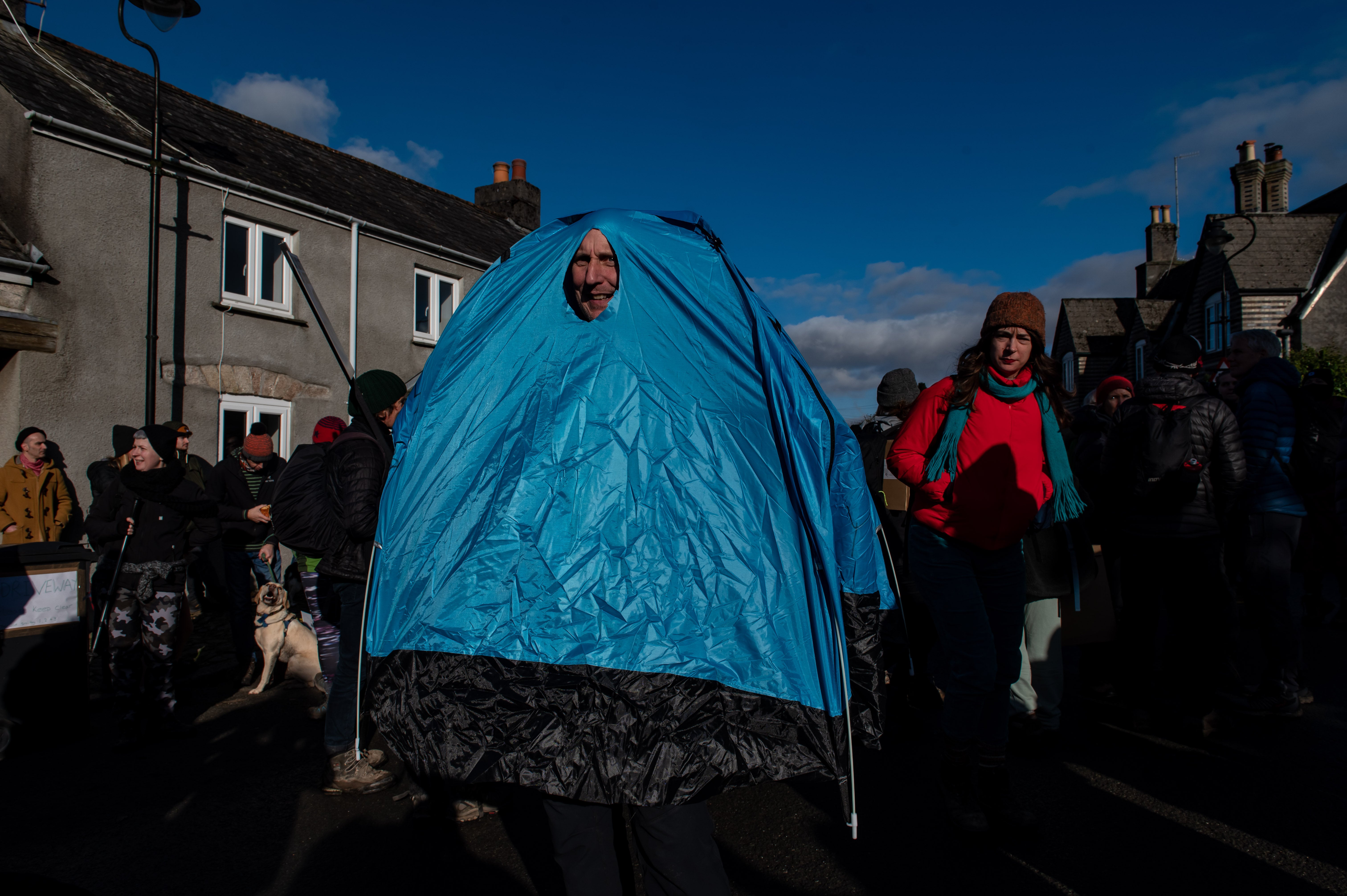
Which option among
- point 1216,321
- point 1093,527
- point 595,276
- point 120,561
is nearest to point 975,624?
point 595,276

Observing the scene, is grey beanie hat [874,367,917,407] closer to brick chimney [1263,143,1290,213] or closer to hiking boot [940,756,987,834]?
hiking boot [940,756,987,834]

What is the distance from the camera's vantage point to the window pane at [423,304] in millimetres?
14695

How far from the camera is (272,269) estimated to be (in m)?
12.1

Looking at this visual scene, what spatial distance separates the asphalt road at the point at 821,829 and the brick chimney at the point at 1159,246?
1347 inches

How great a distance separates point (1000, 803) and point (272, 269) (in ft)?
39.5

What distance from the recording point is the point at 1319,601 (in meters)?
7.63

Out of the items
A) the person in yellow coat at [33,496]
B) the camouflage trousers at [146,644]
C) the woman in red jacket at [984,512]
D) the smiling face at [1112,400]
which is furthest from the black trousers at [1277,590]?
the person in yellow coat at [33,496]

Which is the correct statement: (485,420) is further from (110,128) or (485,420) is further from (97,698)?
(110,128)

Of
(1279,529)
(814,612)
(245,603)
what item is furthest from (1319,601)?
(245,603)

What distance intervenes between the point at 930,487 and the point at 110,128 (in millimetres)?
11284

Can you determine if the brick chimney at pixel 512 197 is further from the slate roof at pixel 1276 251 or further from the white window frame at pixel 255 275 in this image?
the slate roof at pixel 1276 251

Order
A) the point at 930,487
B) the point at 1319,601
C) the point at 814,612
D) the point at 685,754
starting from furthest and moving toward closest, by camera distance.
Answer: the point at 1319,601, the point at 930,487, the point at 814,612, the point at 685,754

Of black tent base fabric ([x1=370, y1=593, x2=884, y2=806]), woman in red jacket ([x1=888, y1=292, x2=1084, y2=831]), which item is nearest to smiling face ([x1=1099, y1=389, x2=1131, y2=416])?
woman in red jacket ([x1=888, y1=292, x2=1084, y2=831])

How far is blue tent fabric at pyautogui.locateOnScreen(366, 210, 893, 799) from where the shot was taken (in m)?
1.96
